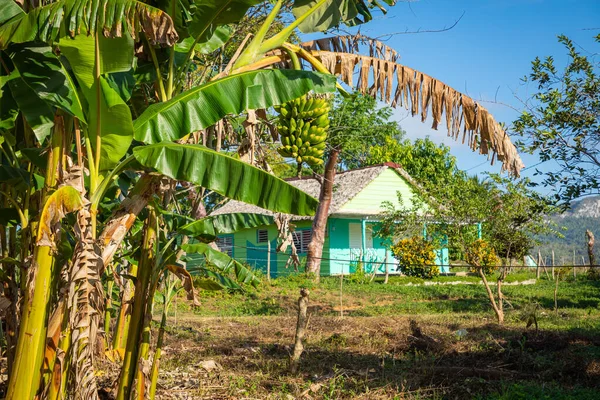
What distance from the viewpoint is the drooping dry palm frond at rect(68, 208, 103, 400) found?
384cm

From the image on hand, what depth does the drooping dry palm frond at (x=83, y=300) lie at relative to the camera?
3838mm

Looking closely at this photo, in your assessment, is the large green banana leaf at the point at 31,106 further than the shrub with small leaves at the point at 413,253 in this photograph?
No

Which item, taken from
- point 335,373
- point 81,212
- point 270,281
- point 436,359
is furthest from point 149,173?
point 270,281

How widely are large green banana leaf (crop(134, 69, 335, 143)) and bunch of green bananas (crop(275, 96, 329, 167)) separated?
1.11 metres

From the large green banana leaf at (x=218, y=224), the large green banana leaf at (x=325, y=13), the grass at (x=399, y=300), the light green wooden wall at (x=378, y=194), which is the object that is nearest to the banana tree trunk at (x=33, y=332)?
the large green banana leaf at (x=218, y=224)

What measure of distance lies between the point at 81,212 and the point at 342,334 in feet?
20.9

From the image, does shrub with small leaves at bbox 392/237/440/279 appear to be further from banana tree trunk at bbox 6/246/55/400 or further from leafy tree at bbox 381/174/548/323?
banana tree trunk at bbox 6/246/55/400

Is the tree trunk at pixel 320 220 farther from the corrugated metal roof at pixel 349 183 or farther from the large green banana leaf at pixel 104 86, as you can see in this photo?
the large green banana leaf at pixel 104 86

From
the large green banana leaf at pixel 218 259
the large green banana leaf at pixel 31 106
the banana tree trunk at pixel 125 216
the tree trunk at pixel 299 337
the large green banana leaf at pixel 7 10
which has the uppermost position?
the large green banana leaf at pixel 7 10

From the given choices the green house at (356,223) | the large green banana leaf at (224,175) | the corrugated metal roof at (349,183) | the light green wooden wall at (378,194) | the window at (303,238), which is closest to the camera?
the large green banana leaf at (224,175)

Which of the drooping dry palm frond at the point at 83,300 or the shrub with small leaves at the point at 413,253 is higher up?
the shrub with small leaves at the point at 413,253

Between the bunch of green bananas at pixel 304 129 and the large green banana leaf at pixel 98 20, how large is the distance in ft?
6.55

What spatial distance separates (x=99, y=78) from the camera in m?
4.04

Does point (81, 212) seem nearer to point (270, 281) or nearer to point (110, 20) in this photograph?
point (110, 20)
